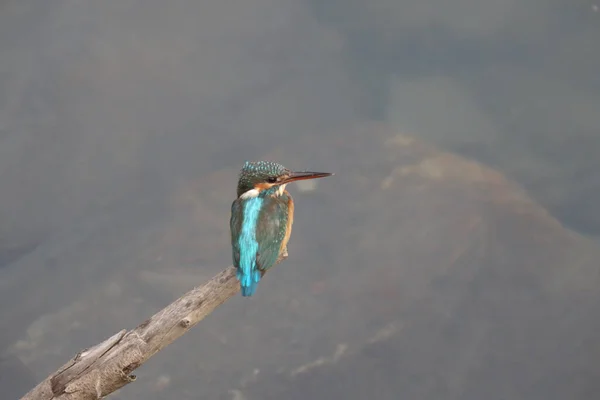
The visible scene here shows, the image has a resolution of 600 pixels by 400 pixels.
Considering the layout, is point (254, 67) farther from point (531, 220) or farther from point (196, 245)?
point (531, 220)

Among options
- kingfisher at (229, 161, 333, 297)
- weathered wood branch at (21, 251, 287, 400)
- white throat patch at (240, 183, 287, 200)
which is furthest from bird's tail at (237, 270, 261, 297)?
white throat patch at (240, 183, 287, 200)

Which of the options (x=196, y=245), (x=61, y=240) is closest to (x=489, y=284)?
(x=196, y=245)

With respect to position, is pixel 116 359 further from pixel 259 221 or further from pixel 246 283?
pixel 259 221

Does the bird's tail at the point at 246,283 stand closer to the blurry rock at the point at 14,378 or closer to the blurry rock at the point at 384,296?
the blurry rock at the point at 384,296

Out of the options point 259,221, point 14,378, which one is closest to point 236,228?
point 259,221

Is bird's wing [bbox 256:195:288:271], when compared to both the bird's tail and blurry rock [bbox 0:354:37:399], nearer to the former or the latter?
the bird's tail

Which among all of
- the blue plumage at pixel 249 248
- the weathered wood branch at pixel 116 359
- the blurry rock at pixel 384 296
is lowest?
the blurry rock at pixel 384 296

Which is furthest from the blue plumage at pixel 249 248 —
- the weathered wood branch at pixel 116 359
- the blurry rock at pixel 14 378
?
the blurry rock at pixel 14 378
